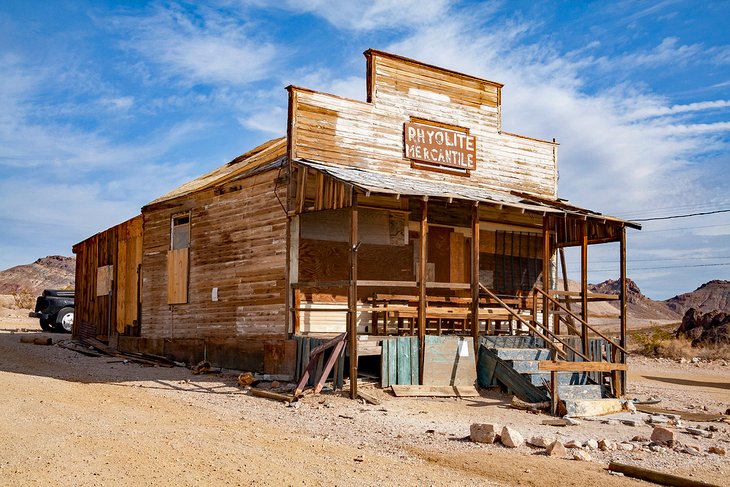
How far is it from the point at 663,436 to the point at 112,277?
16.7 m

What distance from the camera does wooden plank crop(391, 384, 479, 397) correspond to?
1333 centimetres

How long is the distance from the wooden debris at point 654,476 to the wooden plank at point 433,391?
5407 millimetres

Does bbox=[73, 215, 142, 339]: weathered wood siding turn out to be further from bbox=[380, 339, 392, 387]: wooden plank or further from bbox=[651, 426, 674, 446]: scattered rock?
bbox=[651, 426, 674, 446]: scattered rock

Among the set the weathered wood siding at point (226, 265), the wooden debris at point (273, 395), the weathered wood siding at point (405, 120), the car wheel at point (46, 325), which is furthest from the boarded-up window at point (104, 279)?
the wooden debris at point (273, 395)

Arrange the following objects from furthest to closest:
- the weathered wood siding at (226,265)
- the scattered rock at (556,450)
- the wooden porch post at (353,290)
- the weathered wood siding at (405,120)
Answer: the weathered wood siding at (405,120) → the weathered wood siding at (226,265) → the wooden porch post at (353,290) → the scattered rock at (556,450)

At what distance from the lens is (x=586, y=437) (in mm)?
10383

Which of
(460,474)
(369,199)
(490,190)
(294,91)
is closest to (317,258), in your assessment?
(369,199)

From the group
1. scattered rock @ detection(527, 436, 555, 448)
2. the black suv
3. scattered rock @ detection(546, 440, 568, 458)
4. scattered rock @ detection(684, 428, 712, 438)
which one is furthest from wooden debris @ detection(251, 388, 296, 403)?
the black suv

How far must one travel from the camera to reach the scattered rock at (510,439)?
916cm

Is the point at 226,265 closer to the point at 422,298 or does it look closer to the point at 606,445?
the point at 422,298

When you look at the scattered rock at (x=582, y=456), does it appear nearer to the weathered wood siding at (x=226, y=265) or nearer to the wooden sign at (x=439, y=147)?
the weathered wood siding at (x=226, y=265)

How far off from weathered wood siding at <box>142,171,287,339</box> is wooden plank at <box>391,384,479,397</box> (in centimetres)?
307

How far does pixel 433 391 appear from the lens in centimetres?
1355

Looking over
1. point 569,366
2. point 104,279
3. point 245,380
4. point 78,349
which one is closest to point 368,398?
point 245,380
